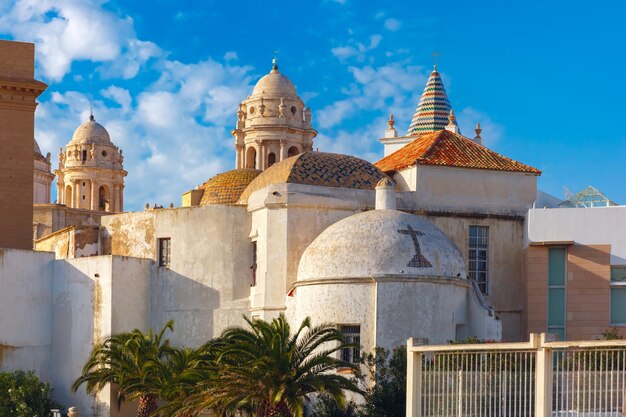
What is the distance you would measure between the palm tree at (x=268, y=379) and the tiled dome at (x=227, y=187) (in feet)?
34.9

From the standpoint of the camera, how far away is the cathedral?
3052 centimetres

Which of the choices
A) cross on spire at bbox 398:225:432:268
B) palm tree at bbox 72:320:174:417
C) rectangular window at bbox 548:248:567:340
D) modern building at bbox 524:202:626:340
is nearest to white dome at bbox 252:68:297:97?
modern building at bbox 524:202:626:340

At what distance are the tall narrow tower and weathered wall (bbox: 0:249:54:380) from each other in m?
2.27

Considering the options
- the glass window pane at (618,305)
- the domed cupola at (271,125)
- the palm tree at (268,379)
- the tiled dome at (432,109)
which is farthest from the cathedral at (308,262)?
the tiled dome at (432,109)

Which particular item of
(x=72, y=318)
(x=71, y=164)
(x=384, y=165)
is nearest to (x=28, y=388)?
(x=72, y=318)

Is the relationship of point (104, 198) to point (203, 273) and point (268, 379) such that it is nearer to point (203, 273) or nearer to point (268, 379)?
point (203, 273)

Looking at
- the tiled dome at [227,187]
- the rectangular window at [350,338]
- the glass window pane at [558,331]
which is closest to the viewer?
the rectangular window at [350,338]

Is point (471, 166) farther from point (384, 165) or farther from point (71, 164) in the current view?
point (71, 164)

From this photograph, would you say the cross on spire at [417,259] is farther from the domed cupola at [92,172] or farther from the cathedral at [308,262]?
the domed cupola at [92,172]

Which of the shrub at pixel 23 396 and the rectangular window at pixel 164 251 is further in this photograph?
the rectangular window at pixel 164 251

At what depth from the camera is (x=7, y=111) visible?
1486 inches

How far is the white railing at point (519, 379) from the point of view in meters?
19.0

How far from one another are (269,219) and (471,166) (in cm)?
608

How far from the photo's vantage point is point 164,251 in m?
35.5
